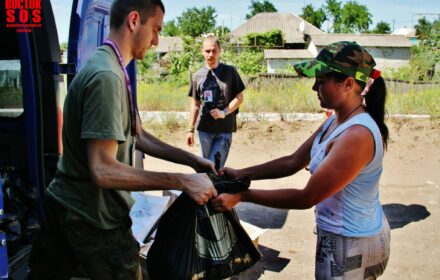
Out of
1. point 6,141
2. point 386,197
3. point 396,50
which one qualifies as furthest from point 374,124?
point 396,50

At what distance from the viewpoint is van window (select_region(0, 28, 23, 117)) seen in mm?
3947

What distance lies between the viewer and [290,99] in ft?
36.2

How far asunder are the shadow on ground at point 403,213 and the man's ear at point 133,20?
14.2 ft

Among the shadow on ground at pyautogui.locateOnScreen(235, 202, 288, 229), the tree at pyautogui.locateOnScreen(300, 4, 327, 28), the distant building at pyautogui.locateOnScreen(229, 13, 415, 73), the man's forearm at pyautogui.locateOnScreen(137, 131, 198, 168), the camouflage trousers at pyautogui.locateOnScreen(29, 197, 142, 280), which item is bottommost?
the shadow on ground at pyautogui.locateOnScreen(235, 202, 288, 229)

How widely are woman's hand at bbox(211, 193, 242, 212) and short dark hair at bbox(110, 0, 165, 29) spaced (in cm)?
93

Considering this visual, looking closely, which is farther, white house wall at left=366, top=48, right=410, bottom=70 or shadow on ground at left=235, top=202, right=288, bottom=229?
white house wall at left=366, top=48, right=410, bottom=70

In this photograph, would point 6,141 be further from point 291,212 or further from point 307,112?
point 307,112

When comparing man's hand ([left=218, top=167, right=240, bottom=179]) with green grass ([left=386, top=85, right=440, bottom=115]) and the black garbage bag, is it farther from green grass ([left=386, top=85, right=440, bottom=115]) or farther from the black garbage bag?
green grass ([left=386, top=85, right=440, bottom=115])

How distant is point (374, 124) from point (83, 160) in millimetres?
1382

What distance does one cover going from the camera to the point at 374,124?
6.83ft

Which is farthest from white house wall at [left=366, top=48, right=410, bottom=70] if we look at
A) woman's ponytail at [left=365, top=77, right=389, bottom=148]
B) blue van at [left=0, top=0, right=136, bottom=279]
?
woman's ponytail at [left=365, top=77, right=389, bottom=148]

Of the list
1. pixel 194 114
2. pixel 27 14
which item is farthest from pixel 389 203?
pixel 27 14

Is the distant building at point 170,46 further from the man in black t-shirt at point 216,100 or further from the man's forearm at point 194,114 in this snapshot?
the man in black t-shirt at point 216,100

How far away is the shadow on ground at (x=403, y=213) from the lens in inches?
214
